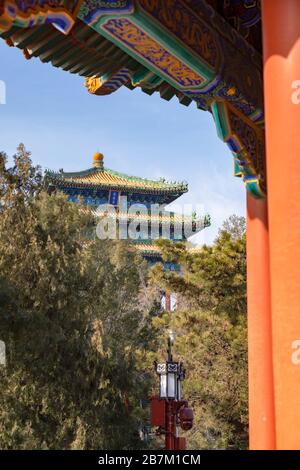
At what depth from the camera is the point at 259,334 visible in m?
5.89

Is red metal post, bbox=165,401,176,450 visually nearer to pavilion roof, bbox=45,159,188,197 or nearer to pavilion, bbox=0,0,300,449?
pavilion, bbox=0,0,300,449

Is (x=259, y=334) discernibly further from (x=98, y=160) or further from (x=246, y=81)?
(x=98, y=160)

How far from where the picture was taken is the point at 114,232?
27344mm

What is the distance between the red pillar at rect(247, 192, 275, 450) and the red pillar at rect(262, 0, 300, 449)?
6.13ft

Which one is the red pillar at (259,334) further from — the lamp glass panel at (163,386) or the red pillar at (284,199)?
the lamp glass panel at (163,386)

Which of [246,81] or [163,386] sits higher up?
[246,81]

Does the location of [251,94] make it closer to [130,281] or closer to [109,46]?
[109,46]

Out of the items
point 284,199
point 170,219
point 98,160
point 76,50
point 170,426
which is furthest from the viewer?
point 98,160

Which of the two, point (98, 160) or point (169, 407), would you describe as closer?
point (169, 407)

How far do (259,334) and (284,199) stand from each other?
2.22 meters

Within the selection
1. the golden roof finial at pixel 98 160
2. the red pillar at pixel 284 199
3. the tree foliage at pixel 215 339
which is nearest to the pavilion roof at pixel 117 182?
the golden roof finial at pixel 98 160

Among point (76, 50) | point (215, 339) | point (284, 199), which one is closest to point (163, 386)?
point (76, 50)

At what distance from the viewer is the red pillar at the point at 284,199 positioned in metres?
3.75

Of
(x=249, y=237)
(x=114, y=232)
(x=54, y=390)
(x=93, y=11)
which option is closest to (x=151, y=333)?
(x=114, y=232)
